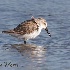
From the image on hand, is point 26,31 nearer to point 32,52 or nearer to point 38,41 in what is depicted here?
point 38,41

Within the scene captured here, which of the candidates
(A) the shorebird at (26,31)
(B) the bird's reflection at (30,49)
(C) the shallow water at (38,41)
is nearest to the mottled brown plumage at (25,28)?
(A) the shorebird at (26,31)

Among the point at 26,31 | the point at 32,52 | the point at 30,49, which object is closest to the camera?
the point at 32,52

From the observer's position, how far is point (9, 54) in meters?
13.6

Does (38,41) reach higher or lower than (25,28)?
lower

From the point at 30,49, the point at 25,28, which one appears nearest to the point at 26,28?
the point at 25,28

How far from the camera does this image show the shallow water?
1251cm

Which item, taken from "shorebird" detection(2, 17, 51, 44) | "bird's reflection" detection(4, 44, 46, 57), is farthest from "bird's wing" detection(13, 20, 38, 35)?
"bird's reflection" detection(4, 44, 46, 57)

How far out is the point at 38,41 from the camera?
15.6 metres

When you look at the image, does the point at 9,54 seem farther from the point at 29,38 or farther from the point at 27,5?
the point at 27,5

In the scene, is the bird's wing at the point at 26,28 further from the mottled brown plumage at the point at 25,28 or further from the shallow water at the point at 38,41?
the shallow water at the point at 38,41

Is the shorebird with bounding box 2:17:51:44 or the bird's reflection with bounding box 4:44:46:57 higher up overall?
the shorebird with bounding box 2:17:51:44

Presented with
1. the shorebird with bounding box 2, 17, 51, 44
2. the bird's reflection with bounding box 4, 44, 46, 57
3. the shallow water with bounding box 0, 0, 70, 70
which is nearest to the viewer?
the shallow water with bounding box 0, 0, 70, 70

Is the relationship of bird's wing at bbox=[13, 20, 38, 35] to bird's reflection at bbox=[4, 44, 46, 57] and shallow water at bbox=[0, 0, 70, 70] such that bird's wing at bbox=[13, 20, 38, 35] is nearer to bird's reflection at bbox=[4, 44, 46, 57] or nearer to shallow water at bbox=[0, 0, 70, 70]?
shallow water at bbox=[0, 0, 70, 70]

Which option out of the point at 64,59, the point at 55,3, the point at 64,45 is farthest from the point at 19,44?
the point at 55,3
